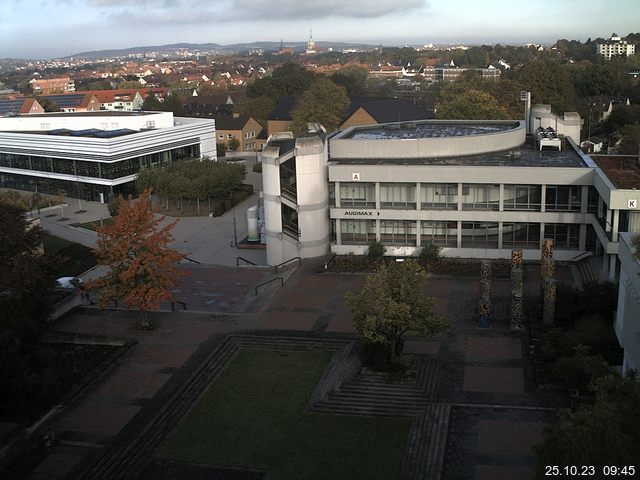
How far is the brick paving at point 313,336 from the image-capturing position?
21.3 m

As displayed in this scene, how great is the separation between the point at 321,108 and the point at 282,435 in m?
59.6

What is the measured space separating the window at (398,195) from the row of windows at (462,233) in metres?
0.95

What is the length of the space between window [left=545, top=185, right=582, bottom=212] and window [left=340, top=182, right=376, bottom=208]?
9.39 m

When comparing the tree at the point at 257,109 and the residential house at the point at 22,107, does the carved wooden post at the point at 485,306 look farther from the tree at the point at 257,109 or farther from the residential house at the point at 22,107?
the residential house at the point at 22,107

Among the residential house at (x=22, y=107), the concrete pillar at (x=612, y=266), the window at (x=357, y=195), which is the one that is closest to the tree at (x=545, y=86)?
the window at (x=357, y=195)

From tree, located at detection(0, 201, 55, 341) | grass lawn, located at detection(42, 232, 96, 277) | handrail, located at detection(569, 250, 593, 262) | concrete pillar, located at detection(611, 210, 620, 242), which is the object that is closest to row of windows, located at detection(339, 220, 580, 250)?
handrail, located at detection(569, 250, 593, 262)

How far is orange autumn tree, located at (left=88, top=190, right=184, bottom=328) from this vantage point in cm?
2969

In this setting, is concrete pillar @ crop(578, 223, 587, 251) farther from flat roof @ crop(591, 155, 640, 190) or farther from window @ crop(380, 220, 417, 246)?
window @ crop(380, 220, 417, 246)

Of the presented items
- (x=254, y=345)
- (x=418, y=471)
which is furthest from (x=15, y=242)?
(x=418, y=471)

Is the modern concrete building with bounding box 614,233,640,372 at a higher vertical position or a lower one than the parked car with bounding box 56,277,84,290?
higher

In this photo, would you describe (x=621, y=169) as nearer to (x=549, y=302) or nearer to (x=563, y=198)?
(x=563, y=198)

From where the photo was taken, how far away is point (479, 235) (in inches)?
1533

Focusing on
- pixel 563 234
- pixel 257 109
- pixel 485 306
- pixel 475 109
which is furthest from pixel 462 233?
pixel 257 109

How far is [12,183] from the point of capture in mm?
71312
